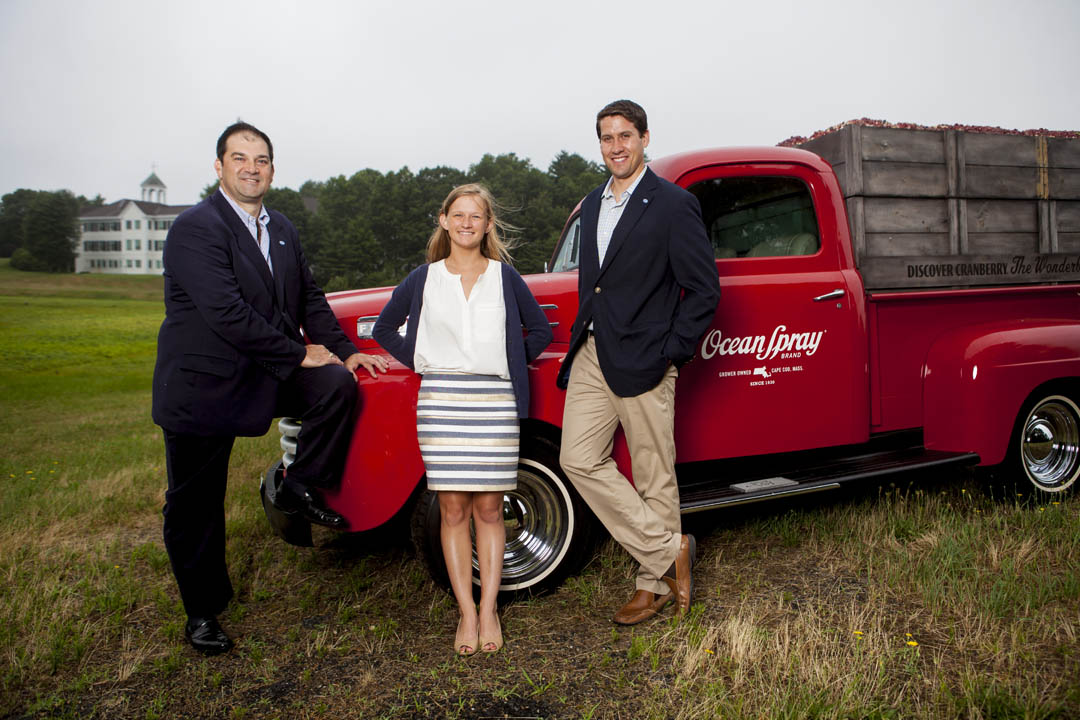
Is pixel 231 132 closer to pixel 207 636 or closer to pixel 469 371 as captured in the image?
pixel 469 371

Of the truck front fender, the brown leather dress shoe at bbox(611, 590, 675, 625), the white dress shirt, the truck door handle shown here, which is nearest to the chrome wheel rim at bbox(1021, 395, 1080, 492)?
the truck front fender

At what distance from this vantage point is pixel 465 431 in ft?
8.73

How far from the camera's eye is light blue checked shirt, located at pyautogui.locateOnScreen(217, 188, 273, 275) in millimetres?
2883

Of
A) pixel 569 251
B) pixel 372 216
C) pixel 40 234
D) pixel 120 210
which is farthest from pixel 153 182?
pixel 569 251

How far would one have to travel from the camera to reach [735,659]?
8.30 feet

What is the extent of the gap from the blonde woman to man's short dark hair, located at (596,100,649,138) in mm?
571

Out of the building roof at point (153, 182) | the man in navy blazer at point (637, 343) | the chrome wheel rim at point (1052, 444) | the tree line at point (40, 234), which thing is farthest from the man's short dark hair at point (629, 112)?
the building roof at point (153, 182)

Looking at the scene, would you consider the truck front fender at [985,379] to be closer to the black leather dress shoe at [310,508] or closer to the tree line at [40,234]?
the black leather dress shoe at [310,508]

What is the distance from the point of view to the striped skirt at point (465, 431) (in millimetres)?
2662

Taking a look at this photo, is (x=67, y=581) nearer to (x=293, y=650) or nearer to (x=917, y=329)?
(x=293, y=650)

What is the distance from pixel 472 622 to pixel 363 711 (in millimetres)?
534

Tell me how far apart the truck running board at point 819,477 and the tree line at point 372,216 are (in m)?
41.7

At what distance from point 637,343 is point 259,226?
1611 millimetres

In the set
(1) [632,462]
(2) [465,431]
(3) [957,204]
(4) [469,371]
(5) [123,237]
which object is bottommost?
(1) [632,462]
